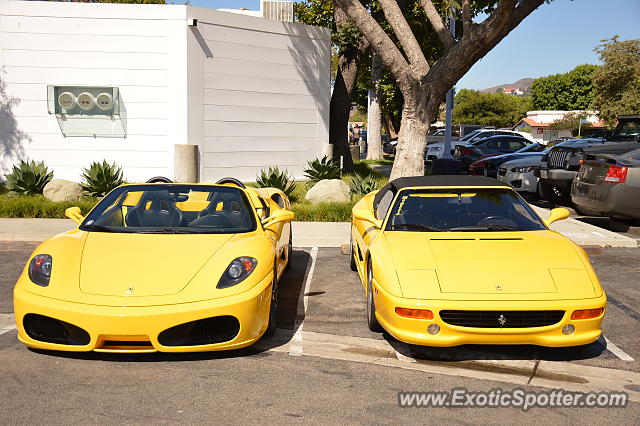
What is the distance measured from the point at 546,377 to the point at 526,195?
Answer: 13.6 meters

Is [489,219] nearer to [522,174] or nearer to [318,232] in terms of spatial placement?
[318,232]

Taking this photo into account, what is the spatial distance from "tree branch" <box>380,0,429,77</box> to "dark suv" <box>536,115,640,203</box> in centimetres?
367

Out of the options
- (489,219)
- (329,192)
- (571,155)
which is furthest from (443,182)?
(571,155)

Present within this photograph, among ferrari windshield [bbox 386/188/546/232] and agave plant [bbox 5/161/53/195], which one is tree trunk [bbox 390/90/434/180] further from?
agave plant [bbox 5/161/53/195]

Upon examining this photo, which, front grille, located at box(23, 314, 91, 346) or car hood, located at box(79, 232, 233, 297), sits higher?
car hood, located at box(79, 232, 233, 297)

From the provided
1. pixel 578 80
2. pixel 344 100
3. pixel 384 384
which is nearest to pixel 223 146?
pixel 344 100

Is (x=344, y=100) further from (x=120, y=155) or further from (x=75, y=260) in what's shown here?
(x=75, y=260)

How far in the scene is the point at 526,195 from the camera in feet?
58.1

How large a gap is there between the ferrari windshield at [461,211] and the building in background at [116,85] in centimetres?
1110

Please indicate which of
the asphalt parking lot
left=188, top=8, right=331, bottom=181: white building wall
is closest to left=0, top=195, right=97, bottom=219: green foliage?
left=188, top=8, right=331, bottom=181: white building wall

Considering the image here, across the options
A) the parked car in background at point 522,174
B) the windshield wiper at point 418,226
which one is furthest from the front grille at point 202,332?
the parked car in background at point 522,174

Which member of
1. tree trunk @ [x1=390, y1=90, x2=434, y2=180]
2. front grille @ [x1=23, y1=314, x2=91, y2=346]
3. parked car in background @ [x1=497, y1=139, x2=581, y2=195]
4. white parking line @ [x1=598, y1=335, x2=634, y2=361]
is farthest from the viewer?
parked car in background @ [x1=497, y1=139, x2=581, y2=195]

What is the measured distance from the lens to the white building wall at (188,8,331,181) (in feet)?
56.3

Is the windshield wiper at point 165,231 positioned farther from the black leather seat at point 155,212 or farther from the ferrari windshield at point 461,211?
the ferrari windshield at point 461,211
